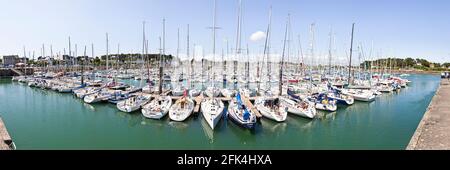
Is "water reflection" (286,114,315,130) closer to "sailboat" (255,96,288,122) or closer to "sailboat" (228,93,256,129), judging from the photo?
"sailboat" (255,96,288,122)

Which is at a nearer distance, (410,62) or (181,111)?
(181,111)

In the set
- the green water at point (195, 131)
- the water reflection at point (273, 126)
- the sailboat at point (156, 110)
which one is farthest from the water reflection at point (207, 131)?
the water reflection at point (273, 126)

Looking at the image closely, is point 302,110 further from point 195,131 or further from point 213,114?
point 195,131

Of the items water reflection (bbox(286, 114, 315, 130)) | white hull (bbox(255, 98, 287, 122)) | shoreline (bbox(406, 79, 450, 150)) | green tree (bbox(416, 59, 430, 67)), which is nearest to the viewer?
shoreline (bbox(406, 79, 450, 150))

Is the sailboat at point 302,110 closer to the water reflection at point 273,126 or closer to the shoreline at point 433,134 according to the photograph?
the water reflection at point 273,126

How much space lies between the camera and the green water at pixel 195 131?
43.4ft

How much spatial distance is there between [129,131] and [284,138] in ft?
30.7

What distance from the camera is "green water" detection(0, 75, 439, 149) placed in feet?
43.4

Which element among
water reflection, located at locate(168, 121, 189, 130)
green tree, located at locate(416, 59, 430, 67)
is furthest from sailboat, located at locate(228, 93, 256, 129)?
green tree, located at locate(416, 59, 430, 67)

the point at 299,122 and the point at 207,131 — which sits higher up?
the point at 299,122

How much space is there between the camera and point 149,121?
1745 centimetres

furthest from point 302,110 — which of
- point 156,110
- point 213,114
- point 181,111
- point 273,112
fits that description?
point 156,110

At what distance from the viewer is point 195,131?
15.0 metres
